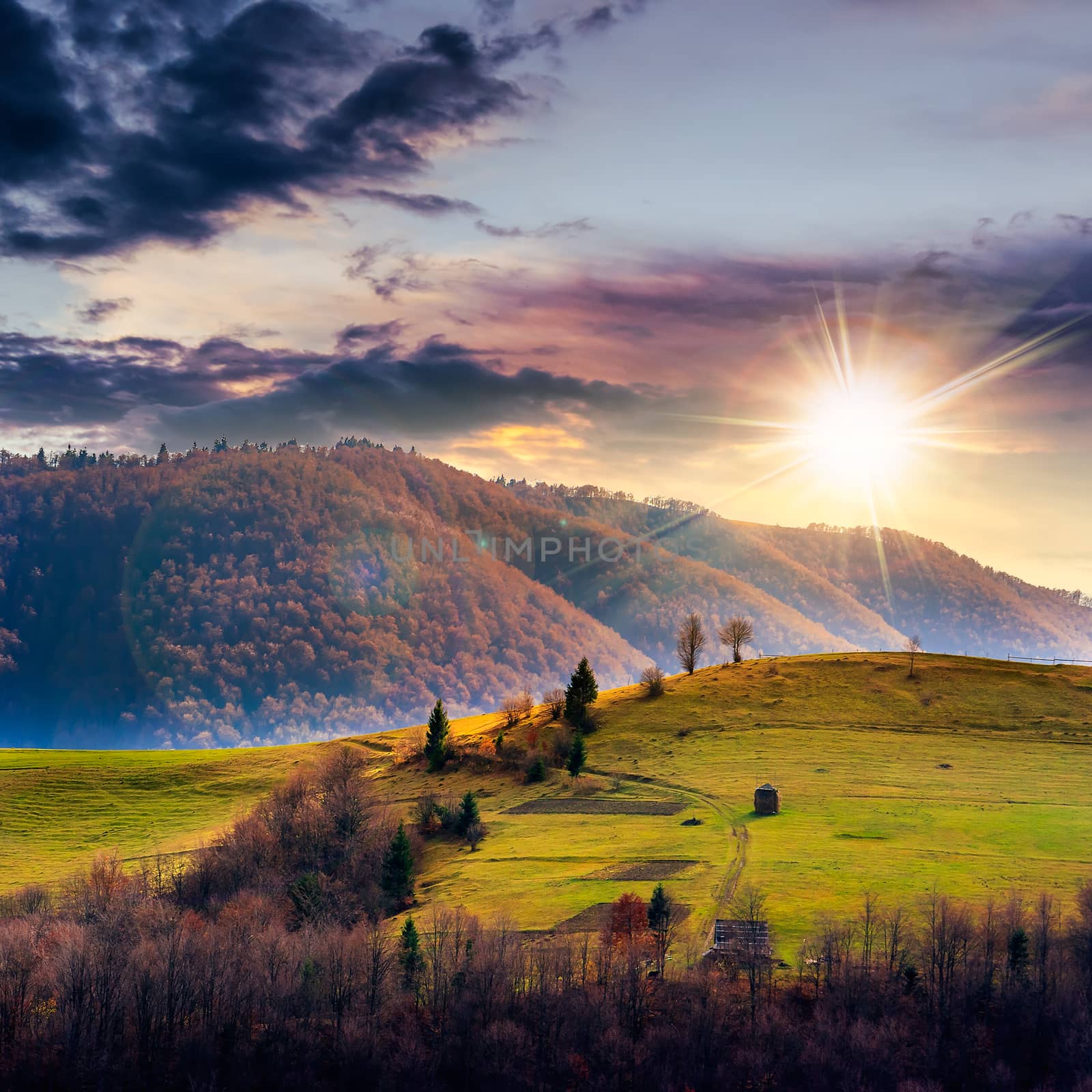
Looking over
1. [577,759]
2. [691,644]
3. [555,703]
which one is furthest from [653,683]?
[577,759]

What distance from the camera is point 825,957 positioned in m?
72.6

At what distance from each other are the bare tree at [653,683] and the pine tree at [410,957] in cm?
8889

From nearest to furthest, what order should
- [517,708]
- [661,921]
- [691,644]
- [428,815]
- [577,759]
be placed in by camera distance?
[661,921] → [428,815] → [577,759] → [517,708] → [691,644]

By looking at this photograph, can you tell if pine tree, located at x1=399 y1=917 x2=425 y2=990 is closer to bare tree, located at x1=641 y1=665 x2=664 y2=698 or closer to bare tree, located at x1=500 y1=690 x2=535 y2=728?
bare tree, located at x1=500 y1=690 x2=535 y2=728

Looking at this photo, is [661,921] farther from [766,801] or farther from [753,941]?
[766,801]

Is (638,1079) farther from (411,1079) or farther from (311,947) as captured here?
(311,947)

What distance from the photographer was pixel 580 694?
15838 centimetres

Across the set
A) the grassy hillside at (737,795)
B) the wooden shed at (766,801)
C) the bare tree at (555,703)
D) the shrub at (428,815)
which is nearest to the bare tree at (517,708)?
the bare tree at (555,703)

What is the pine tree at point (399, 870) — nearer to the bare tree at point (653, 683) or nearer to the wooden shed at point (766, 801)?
the wooden shed at point (766, 801)

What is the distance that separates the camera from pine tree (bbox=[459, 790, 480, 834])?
114062 mm

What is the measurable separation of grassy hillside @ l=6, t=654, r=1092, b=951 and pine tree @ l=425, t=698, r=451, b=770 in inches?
103

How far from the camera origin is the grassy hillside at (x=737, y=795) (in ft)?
286

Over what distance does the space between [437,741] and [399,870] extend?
45.8 meters

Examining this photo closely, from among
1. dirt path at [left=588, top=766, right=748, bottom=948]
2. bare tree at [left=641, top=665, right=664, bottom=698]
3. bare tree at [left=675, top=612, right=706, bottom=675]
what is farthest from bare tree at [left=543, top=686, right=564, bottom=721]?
bare tree at [left=675, top=612, right=706, bottom=675]
